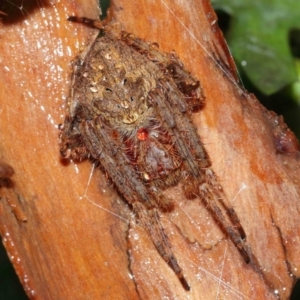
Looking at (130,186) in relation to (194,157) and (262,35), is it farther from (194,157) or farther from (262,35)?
(262,35)

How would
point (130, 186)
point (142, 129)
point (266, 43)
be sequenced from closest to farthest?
1. point (130, 186)
2. point (142, 129)
3. point (266, 43)

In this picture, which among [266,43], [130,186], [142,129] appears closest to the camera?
[130,186]

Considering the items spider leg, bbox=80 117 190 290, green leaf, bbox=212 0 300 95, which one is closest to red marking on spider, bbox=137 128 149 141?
spider leg, bbox=80 117 190 290

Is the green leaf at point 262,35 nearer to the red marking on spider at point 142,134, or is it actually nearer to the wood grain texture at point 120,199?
the wood grain texture at point 120,199

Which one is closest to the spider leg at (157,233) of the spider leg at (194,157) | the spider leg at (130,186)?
the spider leg at (130,186)

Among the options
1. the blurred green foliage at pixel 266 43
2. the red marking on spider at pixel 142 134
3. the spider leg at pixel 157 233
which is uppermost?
the blurred green foliage at pixel 266 43

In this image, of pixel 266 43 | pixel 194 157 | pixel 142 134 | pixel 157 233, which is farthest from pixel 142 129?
pixel 266 43
